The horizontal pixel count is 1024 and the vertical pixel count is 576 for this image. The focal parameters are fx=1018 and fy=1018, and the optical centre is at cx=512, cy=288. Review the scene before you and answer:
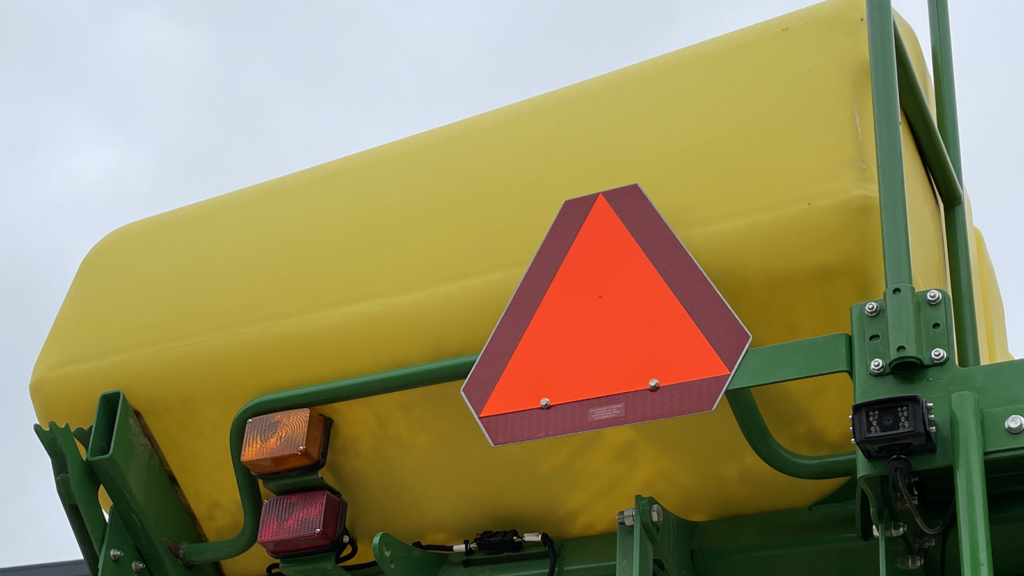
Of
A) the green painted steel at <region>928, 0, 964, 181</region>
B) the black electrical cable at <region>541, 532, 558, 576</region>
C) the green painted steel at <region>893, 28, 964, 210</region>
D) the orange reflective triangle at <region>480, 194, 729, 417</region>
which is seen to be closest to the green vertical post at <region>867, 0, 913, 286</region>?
the green painted steel at <region>893, 28, 964, 210</region>

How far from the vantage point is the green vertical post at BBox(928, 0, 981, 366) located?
1.97 m

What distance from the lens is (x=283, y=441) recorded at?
216 centimetres

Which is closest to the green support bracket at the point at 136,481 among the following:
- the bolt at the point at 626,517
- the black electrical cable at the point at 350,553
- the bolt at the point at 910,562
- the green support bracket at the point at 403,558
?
the black electrical cable at the point at 350,553

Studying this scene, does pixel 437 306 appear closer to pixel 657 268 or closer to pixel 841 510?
pixel 657 268

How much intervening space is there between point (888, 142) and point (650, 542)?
809 mm

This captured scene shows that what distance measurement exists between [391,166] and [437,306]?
1.33 feet

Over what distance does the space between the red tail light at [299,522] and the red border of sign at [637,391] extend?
537 millimetres

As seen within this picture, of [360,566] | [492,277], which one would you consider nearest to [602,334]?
[492,277]

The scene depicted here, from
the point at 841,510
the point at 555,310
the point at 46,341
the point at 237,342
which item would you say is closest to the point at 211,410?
the point at 237,342

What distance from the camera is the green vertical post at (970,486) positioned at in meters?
1.31

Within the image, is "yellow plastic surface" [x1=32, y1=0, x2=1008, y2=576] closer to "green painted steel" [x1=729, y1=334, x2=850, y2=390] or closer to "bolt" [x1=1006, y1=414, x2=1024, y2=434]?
"green painted steel" [x1=729, y1=334, x2=850, y2=390]

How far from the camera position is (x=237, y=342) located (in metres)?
2.28

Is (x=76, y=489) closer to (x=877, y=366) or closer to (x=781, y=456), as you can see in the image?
(x=781, y=456)

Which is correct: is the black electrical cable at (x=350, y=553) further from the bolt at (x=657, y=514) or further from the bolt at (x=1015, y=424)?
the bolt at (x=1015, y=424)
